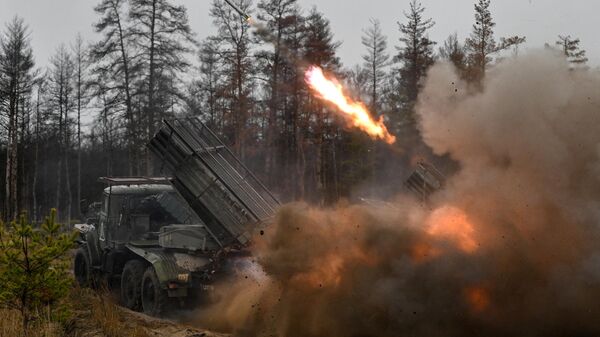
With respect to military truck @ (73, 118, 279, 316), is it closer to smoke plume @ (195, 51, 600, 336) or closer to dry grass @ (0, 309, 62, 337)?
smoke plume @ (195, 51, 600, 336)

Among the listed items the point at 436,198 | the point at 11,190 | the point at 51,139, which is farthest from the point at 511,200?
the point at 51,139

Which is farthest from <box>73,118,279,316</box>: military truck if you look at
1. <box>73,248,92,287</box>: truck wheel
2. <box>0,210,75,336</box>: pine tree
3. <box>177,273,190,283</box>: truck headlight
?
<box>0,210,75,336</box>: pine tree

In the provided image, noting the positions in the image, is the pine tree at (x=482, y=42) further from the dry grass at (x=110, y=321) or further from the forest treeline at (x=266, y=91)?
the dry grass at (x=110, y=321)

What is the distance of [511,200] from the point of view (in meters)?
9.05

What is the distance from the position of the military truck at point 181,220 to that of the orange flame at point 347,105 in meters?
2.56

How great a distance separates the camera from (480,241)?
8.95 meters

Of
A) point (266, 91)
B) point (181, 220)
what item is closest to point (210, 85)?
point (266, 91)

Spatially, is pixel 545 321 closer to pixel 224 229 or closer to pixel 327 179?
pixel 224 229

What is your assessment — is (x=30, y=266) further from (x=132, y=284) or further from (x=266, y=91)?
(x=266, y=91)

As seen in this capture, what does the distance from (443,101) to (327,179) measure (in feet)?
91.5

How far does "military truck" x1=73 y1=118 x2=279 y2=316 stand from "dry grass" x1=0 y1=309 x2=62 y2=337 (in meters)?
3.06

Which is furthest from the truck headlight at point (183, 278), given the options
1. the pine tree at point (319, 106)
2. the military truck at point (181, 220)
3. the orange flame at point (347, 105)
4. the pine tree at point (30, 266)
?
the pine tree at point (319, 106)

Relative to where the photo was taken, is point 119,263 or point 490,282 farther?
point 119,263

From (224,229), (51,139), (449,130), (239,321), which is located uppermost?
(51,139)
